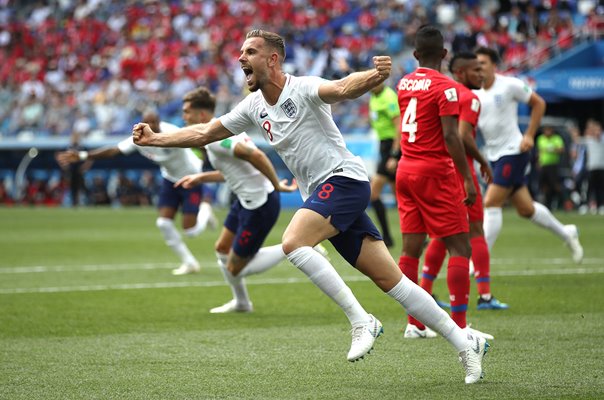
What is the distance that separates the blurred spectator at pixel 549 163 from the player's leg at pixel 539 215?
13.4 meters

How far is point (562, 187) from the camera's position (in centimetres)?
2825

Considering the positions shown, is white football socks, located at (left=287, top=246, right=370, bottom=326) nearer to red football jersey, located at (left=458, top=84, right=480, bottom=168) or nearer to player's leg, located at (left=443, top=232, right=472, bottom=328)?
player's leg, located at (left=443, top=232, right=472, bottom=328)

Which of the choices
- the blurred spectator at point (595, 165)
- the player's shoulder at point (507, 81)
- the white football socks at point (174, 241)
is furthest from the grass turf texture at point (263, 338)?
the blurred spectator at point (595, 165)

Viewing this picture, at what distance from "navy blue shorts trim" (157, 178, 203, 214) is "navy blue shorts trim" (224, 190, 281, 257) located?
438cm

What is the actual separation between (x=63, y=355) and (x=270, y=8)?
31724 millimetres

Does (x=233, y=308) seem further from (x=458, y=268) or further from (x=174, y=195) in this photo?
(x=174, y=195)

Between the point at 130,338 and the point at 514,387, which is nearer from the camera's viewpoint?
the point at 514,387

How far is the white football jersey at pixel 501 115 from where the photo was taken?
11.6m

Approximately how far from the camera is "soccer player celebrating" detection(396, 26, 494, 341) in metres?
7.94

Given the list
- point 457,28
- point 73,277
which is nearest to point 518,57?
point 457,28

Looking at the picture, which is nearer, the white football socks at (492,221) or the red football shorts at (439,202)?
the red football shorts at (439,202)

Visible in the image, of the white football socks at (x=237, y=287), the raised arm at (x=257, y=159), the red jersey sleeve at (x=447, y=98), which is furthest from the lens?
the white football socks at (x=237, y=287)

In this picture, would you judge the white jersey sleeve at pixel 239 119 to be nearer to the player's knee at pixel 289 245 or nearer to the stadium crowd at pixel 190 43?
the player's knee at pixel 289 245

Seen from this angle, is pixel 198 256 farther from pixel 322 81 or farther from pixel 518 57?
pixel 518 57
